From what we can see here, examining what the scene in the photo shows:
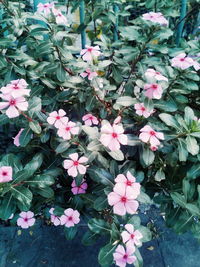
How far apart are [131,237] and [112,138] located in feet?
1.57

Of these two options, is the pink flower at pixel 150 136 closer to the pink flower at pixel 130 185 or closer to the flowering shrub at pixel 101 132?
the flowering shrub at pixel 101 132

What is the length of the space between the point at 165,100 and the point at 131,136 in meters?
0.37

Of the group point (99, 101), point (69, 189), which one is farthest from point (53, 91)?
point (69, 189)

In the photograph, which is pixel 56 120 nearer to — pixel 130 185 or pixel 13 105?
pixel 13 105

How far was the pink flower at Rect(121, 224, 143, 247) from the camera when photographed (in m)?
Answer: 1.42

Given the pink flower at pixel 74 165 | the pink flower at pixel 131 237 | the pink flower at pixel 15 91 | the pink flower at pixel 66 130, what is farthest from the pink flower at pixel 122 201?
the pink flower at pixel 15 91

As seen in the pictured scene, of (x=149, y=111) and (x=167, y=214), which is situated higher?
(x=149, y=111)

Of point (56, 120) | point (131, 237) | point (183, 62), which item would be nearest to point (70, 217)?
point (131, 237)

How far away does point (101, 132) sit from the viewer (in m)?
1.52

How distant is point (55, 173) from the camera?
1.81 metres

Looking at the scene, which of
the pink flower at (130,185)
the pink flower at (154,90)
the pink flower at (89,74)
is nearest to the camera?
the pink flower at (130,185)

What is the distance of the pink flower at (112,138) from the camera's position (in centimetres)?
145

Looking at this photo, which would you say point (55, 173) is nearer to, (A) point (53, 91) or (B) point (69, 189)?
(B) point (69, 189)

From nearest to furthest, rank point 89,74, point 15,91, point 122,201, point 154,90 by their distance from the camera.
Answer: point 122,201 → point 15,91 → point 154,90 → point 89,74
